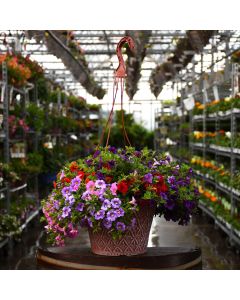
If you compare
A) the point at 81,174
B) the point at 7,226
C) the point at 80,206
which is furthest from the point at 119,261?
the point at 7,226

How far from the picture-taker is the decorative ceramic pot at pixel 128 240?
2.26 metres

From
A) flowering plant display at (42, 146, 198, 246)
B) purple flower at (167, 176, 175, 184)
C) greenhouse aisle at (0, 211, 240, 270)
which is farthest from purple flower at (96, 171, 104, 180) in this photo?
greenhouse aisle at (0, 211, 240, 270)

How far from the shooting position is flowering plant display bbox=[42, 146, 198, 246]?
7.22ft

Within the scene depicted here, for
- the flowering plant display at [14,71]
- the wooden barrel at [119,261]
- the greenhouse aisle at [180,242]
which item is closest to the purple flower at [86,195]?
the wooden barrel at [119,261]

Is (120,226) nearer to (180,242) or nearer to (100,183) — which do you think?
(100,183)

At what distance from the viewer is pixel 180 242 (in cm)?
787

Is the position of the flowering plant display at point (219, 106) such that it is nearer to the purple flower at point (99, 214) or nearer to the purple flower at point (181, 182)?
the purple flower at point (181, 182)

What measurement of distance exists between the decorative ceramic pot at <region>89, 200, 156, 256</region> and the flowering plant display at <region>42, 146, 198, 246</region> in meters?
0.04

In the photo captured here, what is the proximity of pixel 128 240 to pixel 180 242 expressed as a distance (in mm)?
5724

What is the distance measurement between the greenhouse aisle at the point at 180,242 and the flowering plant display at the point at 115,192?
397 cm

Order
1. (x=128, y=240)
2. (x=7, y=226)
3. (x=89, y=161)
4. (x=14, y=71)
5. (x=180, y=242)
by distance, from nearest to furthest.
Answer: (x=128, y=240) → (x=89, y=161) → (x=7, y=226) → (x=14, y=71) → (x=180, y=242)

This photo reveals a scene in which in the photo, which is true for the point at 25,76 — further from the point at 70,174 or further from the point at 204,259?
the point at 70,174
